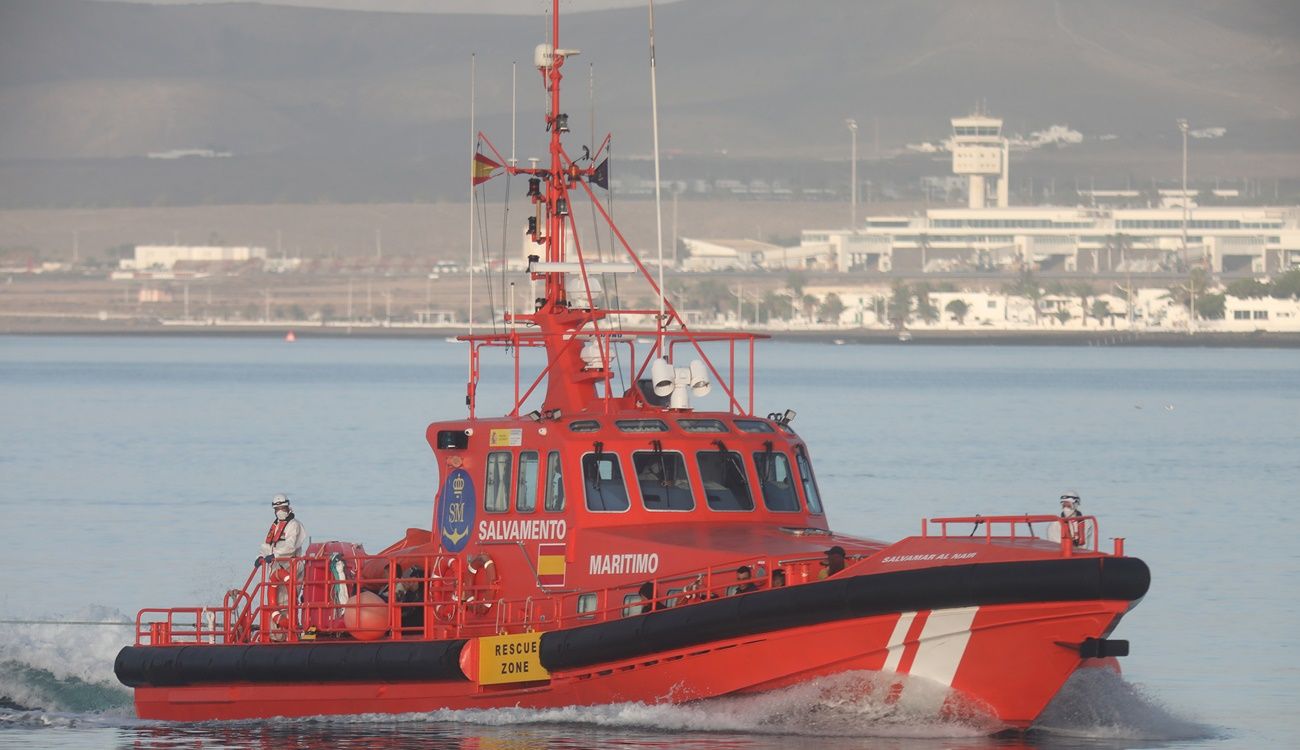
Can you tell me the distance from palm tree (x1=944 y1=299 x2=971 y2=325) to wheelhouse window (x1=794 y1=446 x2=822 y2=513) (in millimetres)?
179660

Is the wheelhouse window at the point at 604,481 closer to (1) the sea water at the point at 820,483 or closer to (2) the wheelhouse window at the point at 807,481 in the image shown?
(2) the wheelhouse window at the point at 807,481

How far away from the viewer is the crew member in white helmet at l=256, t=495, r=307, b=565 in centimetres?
1791

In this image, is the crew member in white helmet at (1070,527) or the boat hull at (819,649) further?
the crew member in white helmet at (1070,527)

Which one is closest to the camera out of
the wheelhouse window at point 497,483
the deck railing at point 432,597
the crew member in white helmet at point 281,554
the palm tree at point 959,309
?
the deck railing at point 432,597

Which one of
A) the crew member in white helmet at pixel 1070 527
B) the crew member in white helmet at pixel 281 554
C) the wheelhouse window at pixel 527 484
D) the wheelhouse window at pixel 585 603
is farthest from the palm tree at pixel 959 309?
the crew member in white helmet at pixel 1070 527

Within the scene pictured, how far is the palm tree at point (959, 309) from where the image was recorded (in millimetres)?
195625

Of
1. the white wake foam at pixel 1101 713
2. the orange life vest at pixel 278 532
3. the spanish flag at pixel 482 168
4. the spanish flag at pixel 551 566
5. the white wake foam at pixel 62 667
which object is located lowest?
the white wake foam at pixel 62 667

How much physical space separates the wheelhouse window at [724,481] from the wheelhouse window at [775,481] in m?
0.13

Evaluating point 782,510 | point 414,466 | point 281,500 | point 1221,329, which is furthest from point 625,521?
point 1221,329

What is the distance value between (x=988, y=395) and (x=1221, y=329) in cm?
9938

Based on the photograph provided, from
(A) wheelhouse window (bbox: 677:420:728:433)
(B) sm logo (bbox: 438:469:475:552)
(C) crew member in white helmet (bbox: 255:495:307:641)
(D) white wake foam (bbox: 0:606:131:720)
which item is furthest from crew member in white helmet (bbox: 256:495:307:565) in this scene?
(A) wheelhouse window (bbox: 677:420:728:433)

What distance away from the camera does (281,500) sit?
1784cm

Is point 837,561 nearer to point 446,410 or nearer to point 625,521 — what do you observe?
point 625,521

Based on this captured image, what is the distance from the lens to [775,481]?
17.3 metres
